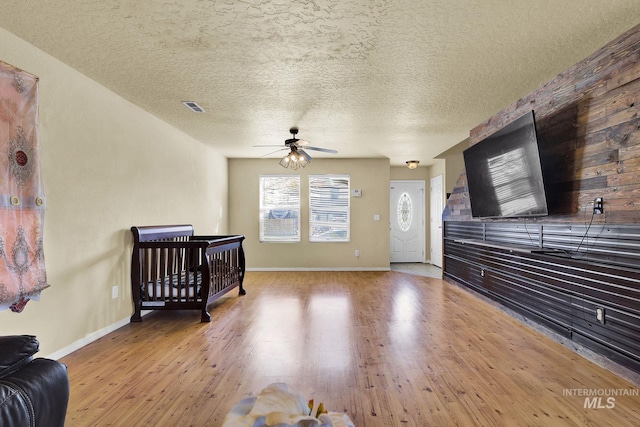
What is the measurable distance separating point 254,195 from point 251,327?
414 centimetres

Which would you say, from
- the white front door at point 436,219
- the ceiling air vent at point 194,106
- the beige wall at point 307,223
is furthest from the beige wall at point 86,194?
the white front door at point 436,219

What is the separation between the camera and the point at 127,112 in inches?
145

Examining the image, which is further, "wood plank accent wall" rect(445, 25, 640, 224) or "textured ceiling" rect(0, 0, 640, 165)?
"wood plank accent wall" rect(445, 25, 640, 224)

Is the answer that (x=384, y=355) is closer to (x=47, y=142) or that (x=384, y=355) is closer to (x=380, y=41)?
(x=380, y=41)

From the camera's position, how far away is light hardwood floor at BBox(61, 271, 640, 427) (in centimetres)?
193

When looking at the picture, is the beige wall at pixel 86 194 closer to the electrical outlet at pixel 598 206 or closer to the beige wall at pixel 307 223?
the beige wall at pixel 307 223

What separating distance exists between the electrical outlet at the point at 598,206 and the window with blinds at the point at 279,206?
17.2 feet

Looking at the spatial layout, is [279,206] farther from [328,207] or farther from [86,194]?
[86,194]

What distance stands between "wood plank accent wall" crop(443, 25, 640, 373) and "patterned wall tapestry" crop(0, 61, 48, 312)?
4039 mm

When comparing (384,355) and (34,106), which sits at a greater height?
(34,106)

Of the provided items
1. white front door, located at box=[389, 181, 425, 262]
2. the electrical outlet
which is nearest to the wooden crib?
the electrical outlet

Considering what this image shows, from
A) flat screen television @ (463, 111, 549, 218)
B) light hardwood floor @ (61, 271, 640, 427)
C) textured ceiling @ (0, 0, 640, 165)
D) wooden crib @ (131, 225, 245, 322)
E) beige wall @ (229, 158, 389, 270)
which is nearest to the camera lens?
light hardwood floor @ (61, 271, 640, 427)

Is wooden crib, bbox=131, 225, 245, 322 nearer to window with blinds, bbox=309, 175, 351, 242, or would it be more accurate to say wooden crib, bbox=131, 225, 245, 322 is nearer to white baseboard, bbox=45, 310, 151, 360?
white baseboard, bbox=45, 310, 151, 360

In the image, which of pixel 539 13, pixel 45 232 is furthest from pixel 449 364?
pixel 45 232
